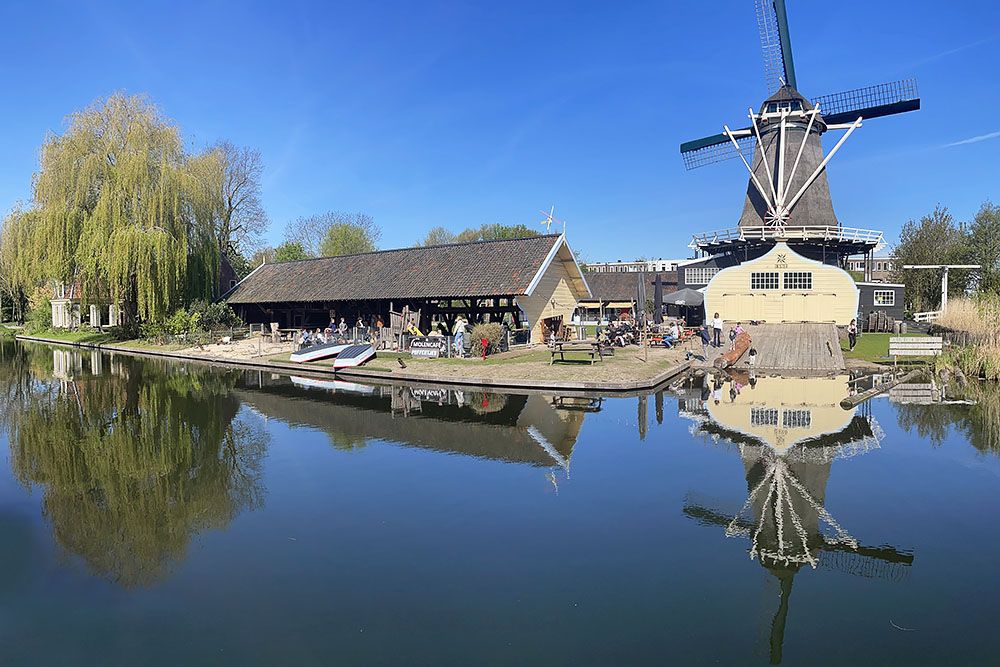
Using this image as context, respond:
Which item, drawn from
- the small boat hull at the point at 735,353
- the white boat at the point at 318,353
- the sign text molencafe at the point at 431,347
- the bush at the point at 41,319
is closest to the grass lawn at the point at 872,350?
the small boat hull at the point at 735,353

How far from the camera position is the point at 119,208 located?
31172 mm

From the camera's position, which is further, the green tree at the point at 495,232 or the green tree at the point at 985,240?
the green tree at the point at 495,232

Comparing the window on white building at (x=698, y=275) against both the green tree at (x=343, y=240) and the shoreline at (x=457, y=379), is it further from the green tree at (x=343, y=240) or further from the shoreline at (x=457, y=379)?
the green tree at (x=343, y=240)

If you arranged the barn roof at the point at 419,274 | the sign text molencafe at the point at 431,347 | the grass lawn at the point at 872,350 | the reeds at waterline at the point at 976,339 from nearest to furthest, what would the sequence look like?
the reeds at waterline at the point at 976,339
the grass lawn at the point at 872,350
the sign text molencafe at the point at 431,347
the barn roof at the point at 419,274

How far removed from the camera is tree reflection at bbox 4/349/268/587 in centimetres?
694

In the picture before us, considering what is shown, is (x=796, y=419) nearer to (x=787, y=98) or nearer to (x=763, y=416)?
(x=763, y=416)

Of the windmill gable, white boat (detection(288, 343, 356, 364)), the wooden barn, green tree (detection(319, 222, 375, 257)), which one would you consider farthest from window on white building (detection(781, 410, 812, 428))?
green tree (detection(319, 222, 375, 257))

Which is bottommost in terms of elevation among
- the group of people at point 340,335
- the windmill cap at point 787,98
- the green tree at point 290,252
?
the group of people at point 340,335

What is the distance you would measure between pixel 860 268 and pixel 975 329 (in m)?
70.9

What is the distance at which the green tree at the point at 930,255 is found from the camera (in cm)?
3678

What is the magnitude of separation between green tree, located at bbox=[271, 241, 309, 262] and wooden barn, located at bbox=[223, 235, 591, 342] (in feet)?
87.1

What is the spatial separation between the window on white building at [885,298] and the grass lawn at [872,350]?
20.3 ft

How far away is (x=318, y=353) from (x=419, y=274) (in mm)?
6247

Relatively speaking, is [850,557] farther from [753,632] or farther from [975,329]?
[975,329]
